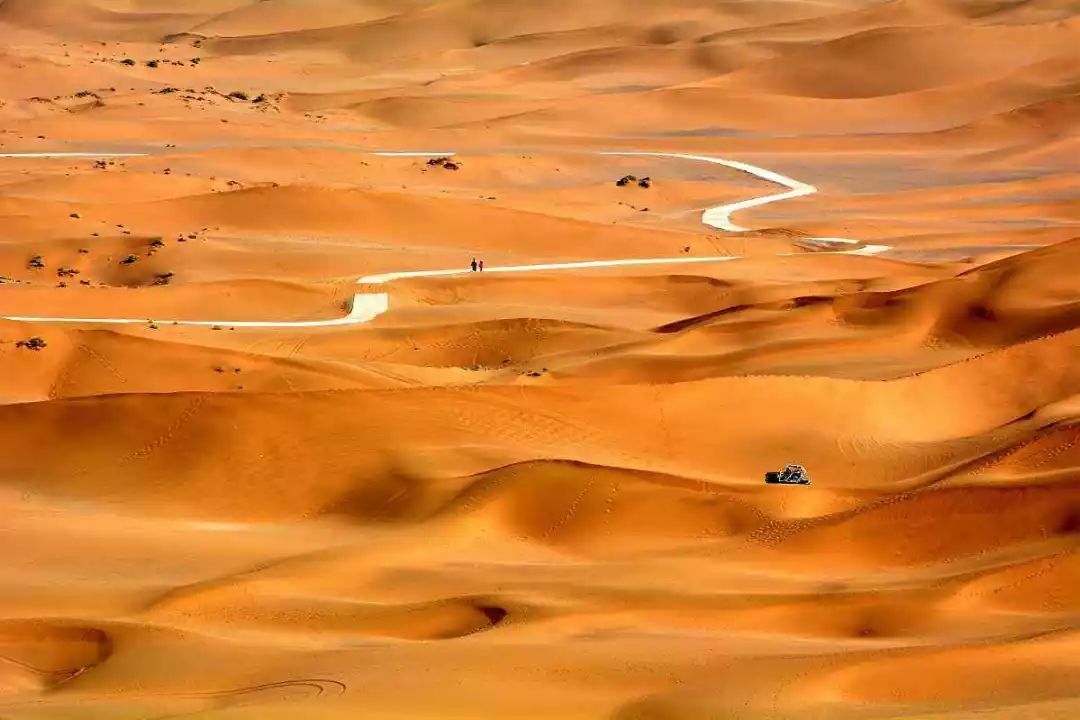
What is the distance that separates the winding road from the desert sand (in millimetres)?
169

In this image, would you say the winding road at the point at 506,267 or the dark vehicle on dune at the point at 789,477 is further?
the winding road at the point at 506,267

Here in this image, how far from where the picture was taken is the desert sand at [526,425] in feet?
31.8

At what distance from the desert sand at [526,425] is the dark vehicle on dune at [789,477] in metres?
0.78

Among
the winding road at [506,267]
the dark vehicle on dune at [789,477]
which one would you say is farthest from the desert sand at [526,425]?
the dark vehicle on dune at [789,477]

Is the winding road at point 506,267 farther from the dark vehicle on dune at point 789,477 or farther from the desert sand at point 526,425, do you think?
the dark vehicle on dune at point 789,477

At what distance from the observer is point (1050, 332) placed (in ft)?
70.9

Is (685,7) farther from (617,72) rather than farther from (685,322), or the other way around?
(685,322)

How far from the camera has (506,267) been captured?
3042 centimetres

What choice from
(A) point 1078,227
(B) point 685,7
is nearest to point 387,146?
(A) point 1078,227

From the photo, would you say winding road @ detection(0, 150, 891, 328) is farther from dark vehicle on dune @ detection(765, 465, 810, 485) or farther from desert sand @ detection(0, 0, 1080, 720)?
dark vehicle on dune @ detection(765, 465, 810, 485)

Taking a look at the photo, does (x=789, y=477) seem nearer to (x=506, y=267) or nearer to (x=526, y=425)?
(x=526, y=425)

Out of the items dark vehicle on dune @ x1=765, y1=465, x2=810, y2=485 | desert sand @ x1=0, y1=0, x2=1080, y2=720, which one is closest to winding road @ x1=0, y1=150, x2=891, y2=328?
desert sand @ x1=0, y1=0, x2=1080, y2=720

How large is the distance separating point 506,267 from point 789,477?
15.1 m

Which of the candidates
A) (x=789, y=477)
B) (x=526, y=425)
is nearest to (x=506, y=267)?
(x=526, y=425)
